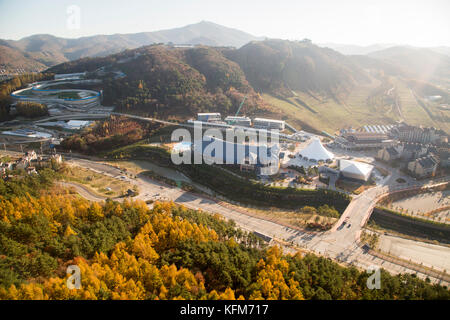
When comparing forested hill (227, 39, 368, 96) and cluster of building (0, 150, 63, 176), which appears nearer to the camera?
cluster of building (0, 150, 63, 176)

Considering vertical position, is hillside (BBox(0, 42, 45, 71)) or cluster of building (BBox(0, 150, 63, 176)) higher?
hillside (BBox(0, 42, 45, 71))

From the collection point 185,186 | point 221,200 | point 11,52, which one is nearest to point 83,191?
point 185,186

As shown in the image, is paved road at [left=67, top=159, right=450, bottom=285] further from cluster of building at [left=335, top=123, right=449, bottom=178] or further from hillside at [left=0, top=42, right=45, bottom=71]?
hillside at [left=0, top=42, right=45, bottom=71]

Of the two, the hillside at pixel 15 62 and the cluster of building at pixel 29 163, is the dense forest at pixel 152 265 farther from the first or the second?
the hillside at pixel 15 62

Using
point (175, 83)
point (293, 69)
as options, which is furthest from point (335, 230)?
point (293, 69)

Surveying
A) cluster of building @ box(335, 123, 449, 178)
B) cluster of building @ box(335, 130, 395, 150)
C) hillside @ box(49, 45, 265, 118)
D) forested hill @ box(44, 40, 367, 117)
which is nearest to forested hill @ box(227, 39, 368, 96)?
forested hill @ box(44, 40, 367, 117)

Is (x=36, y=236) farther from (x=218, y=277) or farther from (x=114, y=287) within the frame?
(x=218, y=277)
